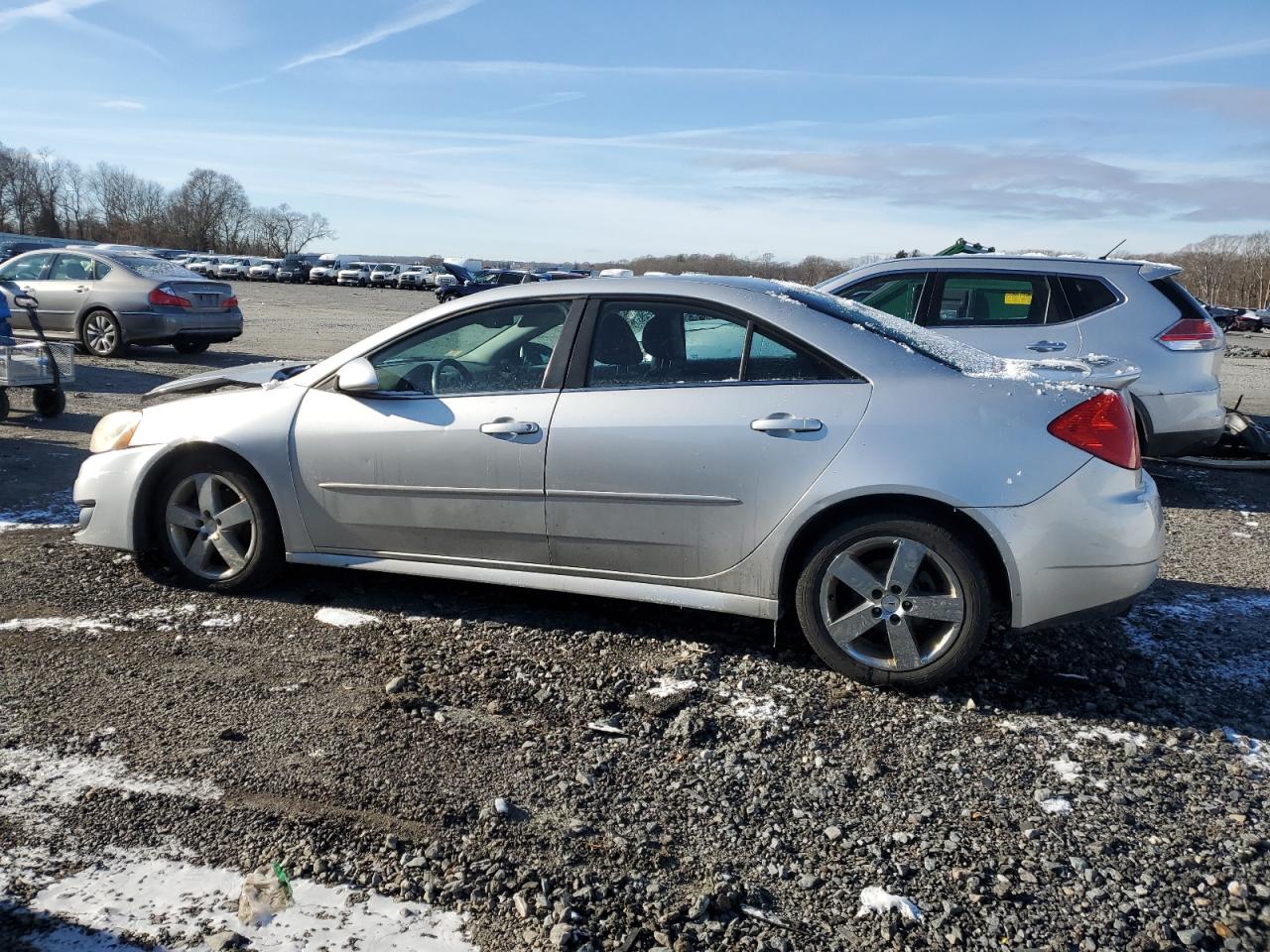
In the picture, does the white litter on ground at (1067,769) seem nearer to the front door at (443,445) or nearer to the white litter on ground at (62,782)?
the front door at (443,445)

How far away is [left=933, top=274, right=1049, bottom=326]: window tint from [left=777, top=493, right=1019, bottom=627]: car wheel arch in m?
4.61

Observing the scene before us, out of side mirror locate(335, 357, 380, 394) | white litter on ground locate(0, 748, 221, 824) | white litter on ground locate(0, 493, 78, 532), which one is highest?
side mirror locate(335, 357, 380, 394)

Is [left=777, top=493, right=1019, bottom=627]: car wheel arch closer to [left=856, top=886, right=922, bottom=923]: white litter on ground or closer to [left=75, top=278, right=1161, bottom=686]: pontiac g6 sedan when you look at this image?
[left=75, top=278, right=1161, bottom=686]: pontiac g6 sedan

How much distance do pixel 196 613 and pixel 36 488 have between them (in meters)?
3.12

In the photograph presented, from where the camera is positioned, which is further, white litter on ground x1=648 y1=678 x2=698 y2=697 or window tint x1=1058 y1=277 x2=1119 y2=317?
window tint x1=1058 y1=277 x2=1119 y2=317

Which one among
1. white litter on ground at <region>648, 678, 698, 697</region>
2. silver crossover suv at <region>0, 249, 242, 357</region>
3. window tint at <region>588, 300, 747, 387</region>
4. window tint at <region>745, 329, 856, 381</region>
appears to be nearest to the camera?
white litter on ground at <region>648, 678, 698, 697</region>

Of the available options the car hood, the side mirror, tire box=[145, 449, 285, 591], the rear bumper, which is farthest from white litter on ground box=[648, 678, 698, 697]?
the rear bumper

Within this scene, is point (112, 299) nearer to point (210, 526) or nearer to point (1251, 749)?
point (210, 526)

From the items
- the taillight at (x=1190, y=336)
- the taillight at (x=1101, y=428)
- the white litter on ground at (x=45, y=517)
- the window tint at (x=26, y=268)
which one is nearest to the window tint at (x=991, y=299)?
the taillight at (x=1190, y=336)

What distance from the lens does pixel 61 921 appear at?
8.21ft

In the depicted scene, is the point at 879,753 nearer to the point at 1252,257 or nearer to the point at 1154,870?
the point at 1154,870

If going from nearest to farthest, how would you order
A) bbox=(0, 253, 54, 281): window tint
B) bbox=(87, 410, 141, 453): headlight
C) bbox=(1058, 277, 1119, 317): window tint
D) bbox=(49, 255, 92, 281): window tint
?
bbox=(87, 410, 141, 453): headlight → bbox=(1058, 277, 1119, 317): window tint → bbox=(49, 255, 92, 281): window tint → bbox=(0, 253, 54, 281): window tint

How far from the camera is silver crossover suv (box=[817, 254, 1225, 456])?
25.1ft

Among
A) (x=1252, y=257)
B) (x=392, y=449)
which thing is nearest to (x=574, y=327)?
(x=392, y=449)
